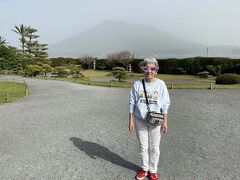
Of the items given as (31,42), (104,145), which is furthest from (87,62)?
(104,145)

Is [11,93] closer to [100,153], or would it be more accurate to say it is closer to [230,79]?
[100,153]

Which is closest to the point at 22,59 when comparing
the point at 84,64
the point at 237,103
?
the point at 84,64

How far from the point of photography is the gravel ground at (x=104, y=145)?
14.6ft

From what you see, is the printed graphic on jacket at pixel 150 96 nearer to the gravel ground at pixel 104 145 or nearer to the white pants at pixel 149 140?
the white pants at pixel 149 140

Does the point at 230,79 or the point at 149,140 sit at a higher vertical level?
the point at 230,79

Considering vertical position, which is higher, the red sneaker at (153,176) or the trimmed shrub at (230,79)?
the trimmed shrub at (230,79)

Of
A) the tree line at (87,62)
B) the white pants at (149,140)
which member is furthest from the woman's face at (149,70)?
the tree line at (87,62)

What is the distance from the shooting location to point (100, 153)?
541 centimetres

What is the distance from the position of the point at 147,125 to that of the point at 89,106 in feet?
24.2

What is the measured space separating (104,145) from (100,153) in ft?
1.73

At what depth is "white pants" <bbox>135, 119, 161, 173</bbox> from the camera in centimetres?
407

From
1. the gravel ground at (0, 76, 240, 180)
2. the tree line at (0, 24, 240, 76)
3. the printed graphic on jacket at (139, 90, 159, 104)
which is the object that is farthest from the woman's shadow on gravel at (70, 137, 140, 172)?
the tree line at (0, 24, 240, 76)

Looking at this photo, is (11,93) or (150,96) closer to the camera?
(150,96)

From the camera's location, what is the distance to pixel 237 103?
38.7 ft
